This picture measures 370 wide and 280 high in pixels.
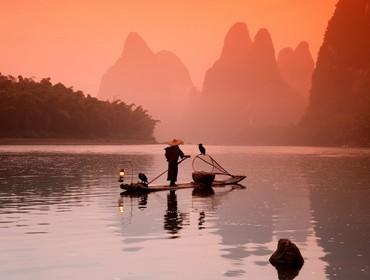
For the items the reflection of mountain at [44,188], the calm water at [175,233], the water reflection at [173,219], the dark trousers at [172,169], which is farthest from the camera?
the dark trousers at [172,169]

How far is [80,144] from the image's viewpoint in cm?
13550

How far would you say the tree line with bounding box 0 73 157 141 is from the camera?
4407 inches

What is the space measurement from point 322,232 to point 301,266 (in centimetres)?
511

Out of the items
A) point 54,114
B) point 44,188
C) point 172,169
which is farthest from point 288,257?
point 54,114

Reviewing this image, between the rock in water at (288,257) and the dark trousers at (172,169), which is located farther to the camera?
the dark trousers at (172,169)

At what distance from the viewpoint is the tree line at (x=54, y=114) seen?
11194cm

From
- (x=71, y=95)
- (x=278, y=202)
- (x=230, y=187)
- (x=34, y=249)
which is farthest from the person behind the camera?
(x=71, y=95)

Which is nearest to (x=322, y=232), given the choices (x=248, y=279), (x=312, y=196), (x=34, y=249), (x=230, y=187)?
(x=248, y=279)

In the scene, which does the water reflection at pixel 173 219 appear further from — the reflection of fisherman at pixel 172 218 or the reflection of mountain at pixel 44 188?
the reflection of mountain at pixel 44 188

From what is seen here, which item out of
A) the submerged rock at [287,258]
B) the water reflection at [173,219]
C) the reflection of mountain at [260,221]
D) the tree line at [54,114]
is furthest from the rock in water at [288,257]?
the tree line at [54,114]

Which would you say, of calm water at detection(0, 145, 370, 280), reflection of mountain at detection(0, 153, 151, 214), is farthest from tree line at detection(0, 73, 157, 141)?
calm water at detection(0, 145, 370, 280)

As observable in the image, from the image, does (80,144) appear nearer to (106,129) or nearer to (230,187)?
(106,129)

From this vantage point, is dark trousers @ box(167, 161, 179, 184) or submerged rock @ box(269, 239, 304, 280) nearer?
submerged rock @ box(269, 239, 304, 280)

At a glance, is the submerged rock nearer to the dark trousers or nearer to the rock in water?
the rock in water
